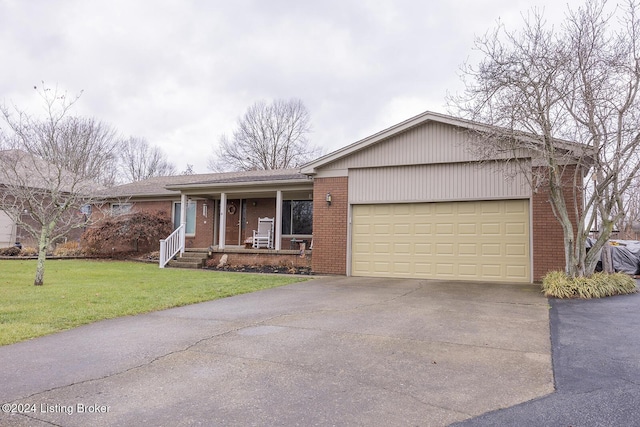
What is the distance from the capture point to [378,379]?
338 centimetres

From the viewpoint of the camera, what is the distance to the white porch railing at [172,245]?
1422 centimetres

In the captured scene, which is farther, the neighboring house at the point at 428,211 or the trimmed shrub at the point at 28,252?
the trimmed shrub at the point at 28,252

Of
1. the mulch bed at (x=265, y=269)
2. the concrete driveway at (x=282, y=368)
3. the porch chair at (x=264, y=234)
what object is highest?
the porch chair at (x=264, y=234)

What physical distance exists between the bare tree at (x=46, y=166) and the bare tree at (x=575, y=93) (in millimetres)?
9610

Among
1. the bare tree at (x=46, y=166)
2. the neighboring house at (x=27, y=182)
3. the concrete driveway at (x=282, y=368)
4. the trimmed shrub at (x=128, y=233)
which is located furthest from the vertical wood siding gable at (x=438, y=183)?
the trimmed shrub at (x=128, y=233)

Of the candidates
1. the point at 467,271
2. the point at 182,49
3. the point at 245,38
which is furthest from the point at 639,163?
the point at 182,49

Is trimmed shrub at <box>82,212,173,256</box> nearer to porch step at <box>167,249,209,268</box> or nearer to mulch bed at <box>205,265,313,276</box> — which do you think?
porch step at <box>167,249,209,268</box>

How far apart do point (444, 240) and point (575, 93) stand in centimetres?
453

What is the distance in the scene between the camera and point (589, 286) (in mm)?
7613

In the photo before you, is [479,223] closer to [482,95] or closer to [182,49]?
[482,95]

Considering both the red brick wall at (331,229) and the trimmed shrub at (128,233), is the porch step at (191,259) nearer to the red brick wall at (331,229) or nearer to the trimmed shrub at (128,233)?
the trimmed shrub at (128,233)

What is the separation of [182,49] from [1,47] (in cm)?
566

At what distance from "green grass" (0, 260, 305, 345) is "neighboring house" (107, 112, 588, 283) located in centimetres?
233

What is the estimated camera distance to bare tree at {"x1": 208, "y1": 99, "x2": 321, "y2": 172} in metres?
32.0
